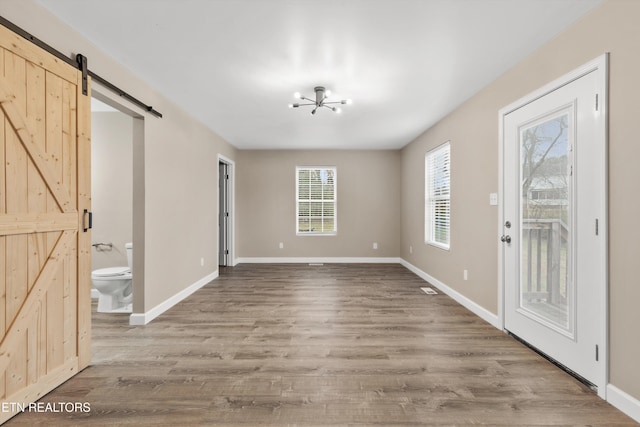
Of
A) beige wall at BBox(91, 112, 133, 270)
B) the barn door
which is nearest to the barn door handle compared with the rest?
the barn door

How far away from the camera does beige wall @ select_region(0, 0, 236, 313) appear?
2.13m

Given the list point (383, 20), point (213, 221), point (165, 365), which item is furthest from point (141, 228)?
point (383, 20)

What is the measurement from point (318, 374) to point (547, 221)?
2.12 metres

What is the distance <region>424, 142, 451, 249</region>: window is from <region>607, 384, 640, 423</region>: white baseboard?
254 cm

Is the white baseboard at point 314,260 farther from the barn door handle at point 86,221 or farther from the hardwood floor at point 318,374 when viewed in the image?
the barn door handle at point 86,221

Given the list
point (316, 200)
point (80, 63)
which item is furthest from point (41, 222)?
point (316, 200)

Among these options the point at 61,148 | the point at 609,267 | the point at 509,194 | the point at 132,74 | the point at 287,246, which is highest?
the point at 132,74

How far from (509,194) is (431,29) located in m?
1.64

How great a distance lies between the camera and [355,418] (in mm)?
1717

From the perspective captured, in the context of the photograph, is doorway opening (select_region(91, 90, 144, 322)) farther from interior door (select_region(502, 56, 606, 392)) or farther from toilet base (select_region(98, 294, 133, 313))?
interior door (select_region(502, 56, 606, 392))

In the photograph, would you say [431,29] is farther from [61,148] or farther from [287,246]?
[287,246]

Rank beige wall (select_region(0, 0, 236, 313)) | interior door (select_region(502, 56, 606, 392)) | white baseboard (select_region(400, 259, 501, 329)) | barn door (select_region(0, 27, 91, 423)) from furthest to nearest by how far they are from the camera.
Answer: white baseboard (select_region(400, 259, 501, 329)), beige wall (select_region(0, 0, 236, 313)), interior door (select_region(502, 56, 606, 392)), barn door (select_region(0, 27, 91, 423))

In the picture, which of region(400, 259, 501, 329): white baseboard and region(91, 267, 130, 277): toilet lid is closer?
region(400, 259, 501, 329): white baseboard

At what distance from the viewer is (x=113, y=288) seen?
3.46 meters
